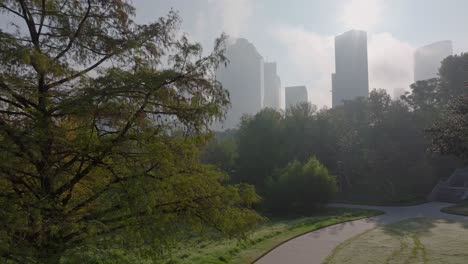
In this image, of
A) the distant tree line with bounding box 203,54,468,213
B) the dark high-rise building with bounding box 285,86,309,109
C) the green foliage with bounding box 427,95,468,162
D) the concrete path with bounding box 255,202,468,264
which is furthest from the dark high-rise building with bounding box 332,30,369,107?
the green foliage with bounding box 427,95,468,162

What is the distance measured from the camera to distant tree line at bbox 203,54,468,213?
→ 31.3m

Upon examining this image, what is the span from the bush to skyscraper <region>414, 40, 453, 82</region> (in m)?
72.2

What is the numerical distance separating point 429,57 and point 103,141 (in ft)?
324

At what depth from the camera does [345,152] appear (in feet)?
124

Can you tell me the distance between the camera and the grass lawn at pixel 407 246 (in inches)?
423

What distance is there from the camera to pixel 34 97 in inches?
177

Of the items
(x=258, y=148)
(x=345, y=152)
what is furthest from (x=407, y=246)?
(x=345, y=152)

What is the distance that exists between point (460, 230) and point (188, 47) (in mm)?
15045

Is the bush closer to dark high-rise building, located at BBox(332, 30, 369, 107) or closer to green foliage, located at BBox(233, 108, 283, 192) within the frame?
green foliage, located at BBox(233, 108, 283, 192)

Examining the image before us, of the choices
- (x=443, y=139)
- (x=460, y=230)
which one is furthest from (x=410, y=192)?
(x=443, y=139)

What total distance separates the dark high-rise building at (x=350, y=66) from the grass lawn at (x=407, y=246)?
6358 centimetres

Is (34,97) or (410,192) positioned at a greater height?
(34,97)

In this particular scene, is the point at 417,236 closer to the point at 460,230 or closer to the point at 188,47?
the point at 460,230

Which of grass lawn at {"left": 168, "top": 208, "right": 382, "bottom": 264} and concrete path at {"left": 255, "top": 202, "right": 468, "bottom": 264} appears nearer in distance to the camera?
grass lawn at {"left": 168, "top": 208, "right": 382, "bottom": 264}
